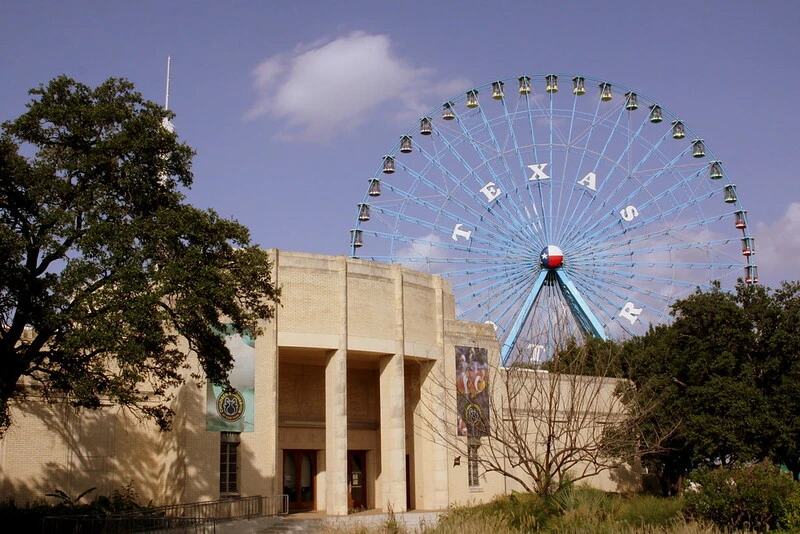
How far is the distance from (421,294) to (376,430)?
6.07m

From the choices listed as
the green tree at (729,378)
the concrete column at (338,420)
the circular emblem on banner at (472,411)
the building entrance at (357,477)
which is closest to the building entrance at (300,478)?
the building entrance at (357,477)

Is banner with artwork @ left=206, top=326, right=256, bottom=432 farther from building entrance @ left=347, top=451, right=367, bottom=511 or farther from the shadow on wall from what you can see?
building entrance @ left=347, top=451, right=367, bottom=511

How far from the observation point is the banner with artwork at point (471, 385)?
117 feet

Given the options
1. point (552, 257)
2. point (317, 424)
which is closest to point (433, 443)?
point (317, 424)

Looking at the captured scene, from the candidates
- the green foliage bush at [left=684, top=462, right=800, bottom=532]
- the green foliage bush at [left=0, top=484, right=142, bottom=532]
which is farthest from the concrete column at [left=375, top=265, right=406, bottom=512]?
the green foliage bush at [left=684, top=462, right=800, bottom=532]

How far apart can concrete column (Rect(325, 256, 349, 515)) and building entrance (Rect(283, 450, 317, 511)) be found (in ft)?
11.9

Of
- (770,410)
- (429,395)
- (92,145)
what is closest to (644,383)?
(770,410)

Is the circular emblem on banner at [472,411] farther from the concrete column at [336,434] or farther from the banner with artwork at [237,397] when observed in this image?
the banner with artwork at [237,397]

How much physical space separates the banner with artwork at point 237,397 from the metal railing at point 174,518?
A: 2.34 meters

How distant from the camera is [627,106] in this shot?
47.7m

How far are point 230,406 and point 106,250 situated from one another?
1190cm

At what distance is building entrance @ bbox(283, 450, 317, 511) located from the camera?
3466 cm

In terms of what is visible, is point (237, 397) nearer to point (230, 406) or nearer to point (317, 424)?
point (230, 406)

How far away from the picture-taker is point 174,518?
23875 millimetres
